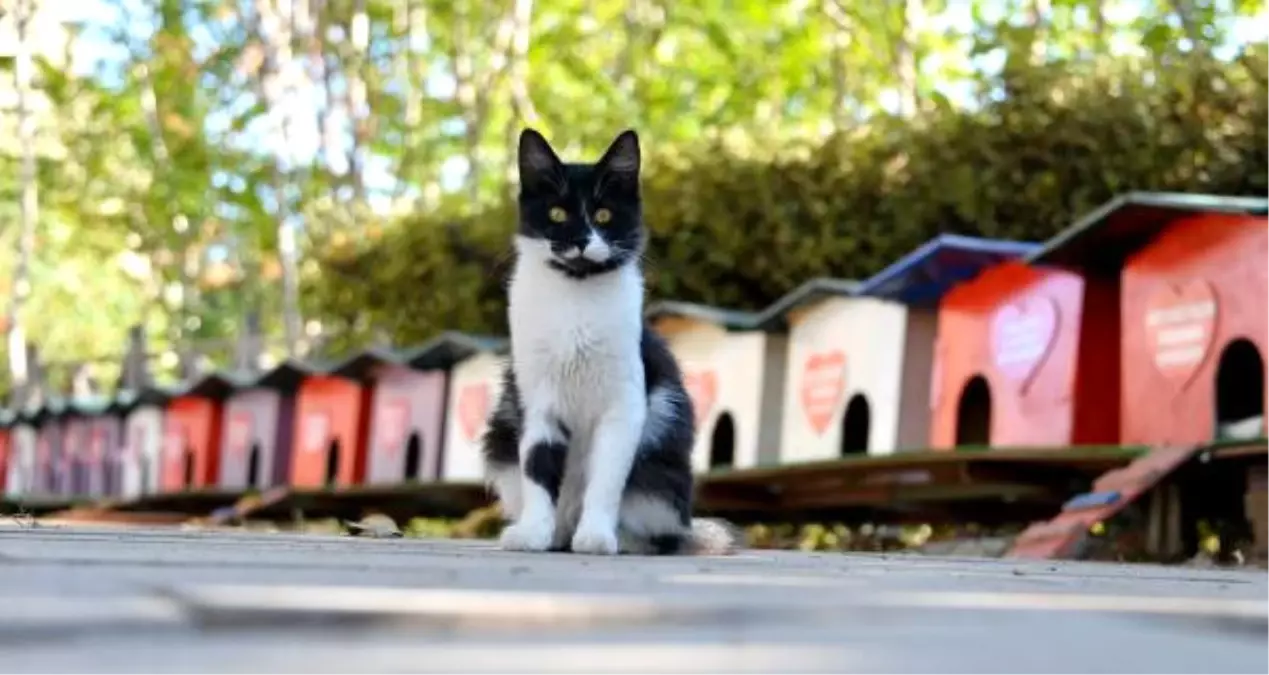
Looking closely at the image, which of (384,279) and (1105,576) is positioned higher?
(384,279)

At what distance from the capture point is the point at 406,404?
12383 mm

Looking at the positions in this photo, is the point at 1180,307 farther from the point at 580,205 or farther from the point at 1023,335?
the point at 580,205

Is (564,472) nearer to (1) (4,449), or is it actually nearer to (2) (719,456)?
(2) (719,456)

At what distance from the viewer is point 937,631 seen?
169 centimetres

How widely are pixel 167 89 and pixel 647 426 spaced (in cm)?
1706

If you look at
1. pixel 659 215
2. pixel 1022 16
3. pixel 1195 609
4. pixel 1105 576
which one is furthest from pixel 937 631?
pixel 1022 16

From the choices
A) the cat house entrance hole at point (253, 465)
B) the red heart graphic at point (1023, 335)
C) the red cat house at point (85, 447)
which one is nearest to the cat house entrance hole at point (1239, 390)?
the red heart graphic at point (1023, 335)

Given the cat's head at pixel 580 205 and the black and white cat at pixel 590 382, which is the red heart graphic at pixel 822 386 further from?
the cat's head at pixel 580 205

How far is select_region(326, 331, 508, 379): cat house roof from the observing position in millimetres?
10719

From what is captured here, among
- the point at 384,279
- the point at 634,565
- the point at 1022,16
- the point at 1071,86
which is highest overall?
the point at 1022,16

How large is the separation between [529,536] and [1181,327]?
3.19 meters

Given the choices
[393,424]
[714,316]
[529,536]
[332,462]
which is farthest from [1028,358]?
[332,462]

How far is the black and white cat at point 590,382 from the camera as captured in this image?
13.6 feet

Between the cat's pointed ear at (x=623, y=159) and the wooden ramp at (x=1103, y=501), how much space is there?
1.92 m
